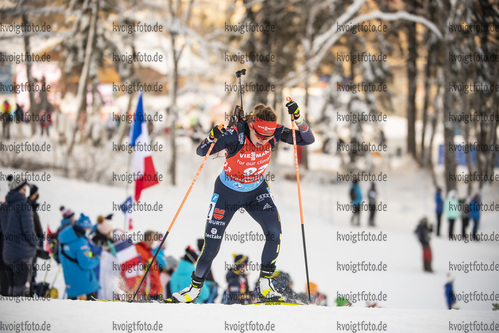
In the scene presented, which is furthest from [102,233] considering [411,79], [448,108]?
[411,79]

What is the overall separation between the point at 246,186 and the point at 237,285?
2.20 meters

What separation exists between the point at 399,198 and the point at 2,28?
19362 mm

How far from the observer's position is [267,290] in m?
6.22

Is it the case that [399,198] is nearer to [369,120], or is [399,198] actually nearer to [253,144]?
[369,120]

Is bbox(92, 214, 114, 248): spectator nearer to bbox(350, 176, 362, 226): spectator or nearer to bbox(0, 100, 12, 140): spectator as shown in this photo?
bbox(350, 176, 362, 226): spectator

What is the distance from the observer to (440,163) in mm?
33812

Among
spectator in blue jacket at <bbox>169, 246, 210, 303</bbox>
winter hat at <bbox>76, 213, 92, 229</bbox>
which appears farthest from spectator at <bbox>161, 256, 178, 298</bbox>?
winter hat at <bbox>76, 213, 92, 229</bbox>

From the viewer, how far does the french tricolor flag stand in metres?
11.5

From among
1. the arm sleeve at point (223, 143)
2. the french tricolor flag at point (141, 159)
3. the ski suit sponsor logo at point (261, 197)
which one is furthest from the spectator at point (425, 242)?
the arm sleeve at point (223, 143)

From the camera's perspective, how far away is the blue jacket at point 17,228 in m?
7.19

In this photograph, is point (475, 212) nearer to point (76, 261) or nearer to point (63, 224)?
point (63, 224)

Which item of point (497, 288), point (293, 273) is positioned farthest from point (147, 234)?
point (497, 288)

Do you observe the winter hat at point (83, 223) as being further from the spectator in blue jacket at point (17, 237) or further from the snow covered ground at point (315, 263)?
the snow covered ground at point (315, 263)

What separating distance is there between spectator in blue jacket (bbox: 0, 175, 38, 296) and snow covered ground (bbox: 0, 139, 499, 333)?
64.8 inches
